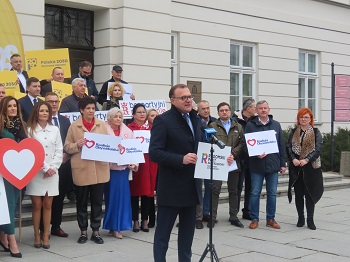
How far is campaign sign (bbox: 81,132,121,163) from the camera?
26.0ft

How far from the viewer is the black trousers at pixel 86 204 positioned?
317 inches

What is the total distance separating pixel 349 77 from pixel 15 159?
43.0ft

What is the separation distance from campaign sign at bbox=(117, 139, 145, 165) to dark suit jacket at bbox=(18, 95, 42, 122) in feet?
4.99

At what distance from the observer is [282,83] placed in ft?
62.4

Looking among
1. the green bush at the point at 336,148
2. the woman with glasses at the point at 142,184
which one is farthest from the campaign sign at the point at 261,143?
the green bush at the point at 336,148

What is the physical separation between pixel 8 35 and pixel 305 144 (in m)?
6.50

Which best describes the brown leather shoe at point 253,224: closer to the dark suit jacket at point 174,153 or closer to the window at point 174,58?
the dark suit jacket at point 174,153

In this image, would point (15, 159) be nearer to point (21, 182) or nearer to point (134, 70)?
point (21, 182)

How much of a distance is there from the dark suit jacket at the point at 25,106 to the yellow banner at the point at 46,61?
8.20 ft

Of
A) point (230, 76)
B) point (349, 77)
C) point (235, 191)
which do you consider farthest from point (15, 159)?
point (349, 77)

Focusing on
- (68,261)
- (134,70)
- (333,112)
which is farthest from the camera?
(333,112)

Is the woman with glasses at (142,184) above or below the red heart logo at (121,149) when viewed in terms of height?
below

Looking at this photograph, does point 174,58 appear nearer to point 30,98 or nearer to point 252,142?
point 252,142

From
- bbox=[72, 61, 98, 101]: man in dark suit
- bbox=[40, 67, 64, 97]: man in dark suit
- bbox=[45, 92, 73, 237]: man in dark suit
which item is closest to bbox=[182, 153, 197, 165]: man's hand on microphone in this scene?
bbox=[45, 92, 73, 237]: man in dark suit
